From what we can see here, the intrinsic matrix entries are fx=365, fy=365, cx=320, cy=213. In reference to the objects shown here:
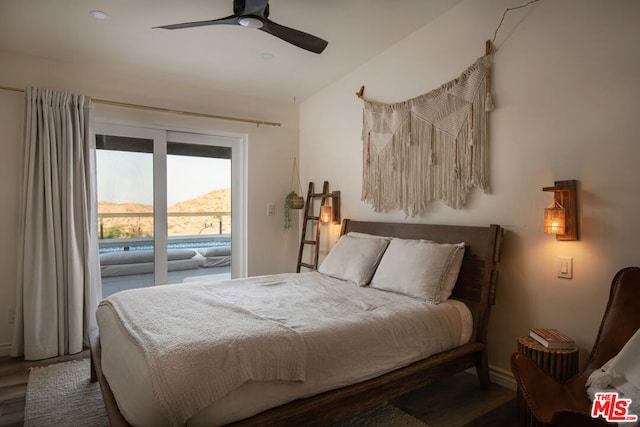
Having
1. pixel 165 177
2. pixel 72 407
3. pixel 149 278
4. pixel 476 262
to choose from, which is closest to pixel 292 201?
pixel 165 177

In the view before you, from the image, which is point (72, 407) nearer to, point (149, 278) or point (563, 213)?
point (149, 278)

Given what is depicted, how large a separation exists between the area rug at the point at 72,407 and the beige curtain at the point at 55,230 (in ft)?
1.61

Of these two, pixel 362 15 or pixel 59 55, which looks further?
pixel 59 55

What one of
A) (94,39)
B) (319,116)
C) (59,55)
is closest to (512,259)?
(319,116)

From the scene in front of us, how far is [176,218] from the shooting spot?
13.3ft

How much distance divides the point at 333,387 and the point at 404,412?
667 mm

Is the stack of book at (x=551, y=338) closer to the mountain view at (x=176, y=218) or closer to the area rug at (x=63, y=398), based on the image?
the area rug at (x=63, y=398)

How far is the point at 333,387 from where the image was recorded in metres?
1.76

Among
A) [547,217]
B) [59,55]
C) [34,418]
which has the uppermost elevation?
[59,55]

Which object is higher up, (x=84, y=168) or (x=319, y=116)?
(x=319, y=116)

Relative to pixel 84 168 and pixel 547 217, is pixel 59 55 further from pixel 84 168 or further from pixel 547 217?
pixel 547 217

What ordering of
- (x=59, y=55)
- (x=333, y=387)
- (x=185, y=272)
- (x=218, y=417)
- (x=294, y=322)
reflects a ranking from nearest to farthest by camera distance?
(x=218, y=417) < (x=333, y=387) < (x=294, y=322) < (x=59, y=55) < (x=185, y=272)

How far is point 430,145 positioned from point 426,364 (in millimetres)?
1630

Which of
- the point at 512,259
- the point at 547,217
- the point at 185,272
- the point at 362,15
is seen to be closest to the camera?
the point at 547,217
